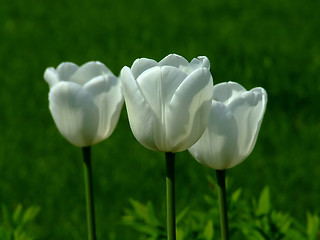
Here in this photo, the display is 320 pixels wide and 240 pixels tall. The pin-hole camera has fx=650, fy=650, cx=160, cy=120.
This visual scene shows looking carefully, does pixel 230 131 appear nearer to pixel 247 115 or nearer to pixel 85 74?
pixel 247 115

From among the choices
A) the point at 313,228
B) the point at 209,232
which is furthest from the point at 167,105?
the point at 313,228

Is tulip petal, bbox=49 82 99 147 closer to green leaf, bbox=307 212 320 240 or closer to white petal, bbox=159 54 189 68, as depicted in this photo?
white petal, bbox=159 54 189 68

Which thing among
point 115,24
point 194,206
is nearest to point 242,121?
point 194,206

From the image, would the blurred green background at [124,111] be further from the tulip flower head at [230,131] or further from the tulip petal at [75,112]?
the tulip flower head at [230,131]

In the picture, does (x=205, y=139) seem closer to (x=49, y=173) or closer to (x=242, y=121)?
(x=242, y=121)

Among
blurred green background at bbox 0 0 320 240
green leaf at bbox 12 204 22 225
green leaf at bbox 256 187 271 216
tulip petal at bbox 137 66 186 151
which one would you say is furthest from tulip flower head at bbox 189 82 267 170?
blurred green background at bbox 0 0 320 240

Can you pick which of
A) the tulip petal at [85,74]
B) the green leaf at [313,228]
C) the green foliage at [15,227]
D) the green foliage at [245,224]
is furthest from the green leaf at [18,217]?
the green leaf at [313,228]
